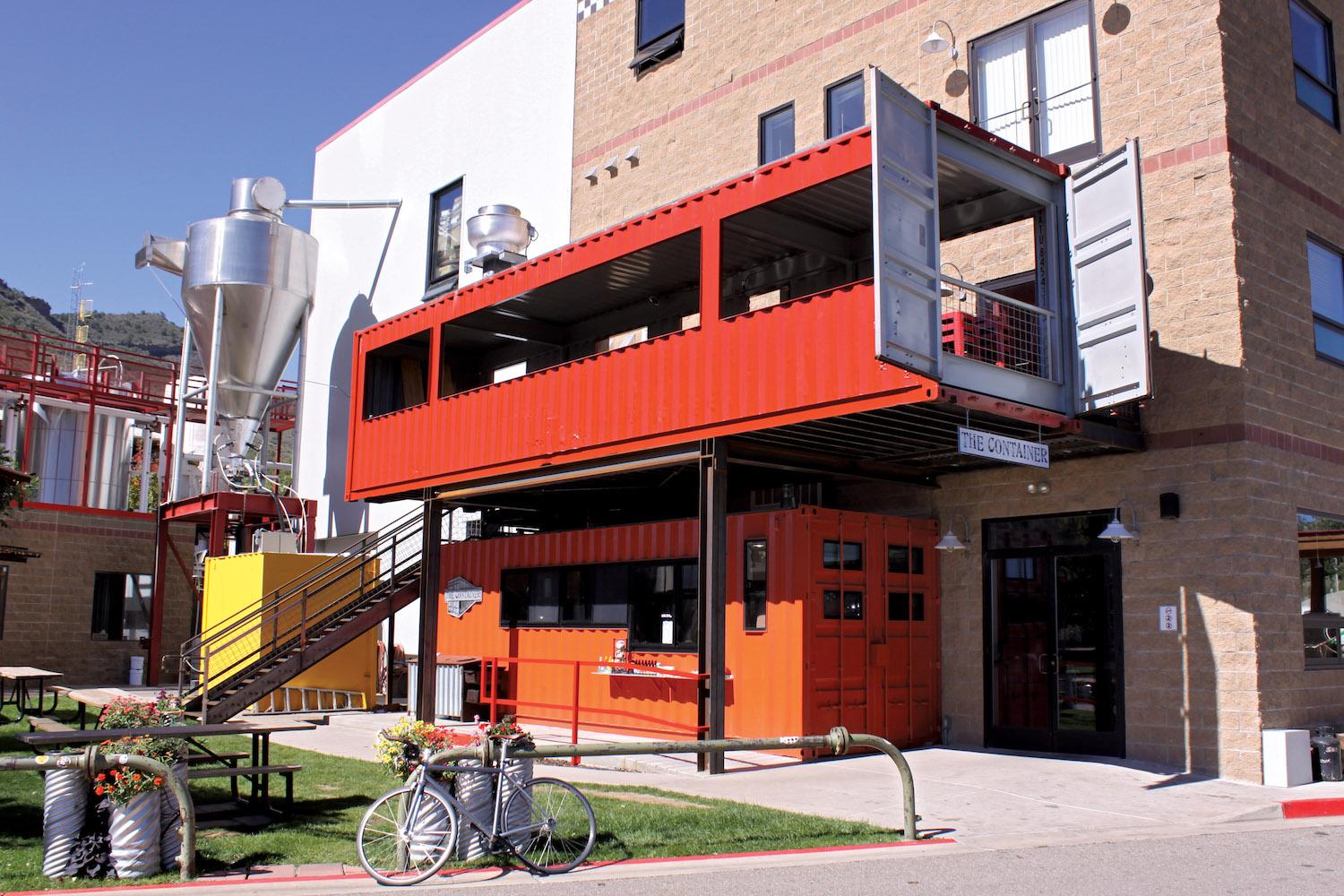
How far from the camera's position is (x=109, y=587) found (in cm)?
2892

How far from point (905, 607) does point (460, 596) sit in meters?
8.57

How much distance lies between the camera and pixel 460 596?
20719 mm

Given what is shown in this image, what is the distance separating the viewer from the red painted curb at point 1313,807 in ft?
35.8

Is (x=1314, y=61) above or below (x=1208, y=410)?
above

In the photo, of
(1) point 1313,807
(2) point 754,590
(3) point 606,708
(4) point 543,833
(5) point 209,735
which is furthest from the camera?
(3) point 606,708

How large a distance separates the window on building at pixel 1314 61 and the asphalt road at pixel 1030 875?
10.5 metres

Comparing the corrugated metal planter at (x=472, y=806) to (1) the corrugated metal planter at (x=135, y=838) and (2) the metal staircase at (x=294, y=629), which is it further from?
(2) the metal staircase at (x=294, y=629)

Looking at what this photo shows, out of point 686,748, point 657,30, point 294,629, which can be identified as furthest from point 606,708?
point 657,30

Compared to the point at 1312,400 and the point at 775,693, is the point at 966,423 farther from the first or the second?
the point at 1312,400

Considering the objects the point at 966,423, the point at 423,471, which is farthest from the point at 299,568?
→ the point at 966,423

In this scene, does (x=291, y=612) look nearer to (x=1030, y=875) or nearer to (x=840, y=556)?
(x=840, y=556)

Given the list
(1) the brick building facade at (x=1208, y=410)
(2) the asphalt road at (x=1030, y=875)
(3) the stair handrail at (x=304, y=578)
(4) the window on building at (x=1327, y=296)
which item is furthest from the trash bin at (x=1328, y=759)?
(3) the stair handrail at (x=304, y=578)

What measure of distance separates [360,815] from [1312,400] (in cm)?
1184

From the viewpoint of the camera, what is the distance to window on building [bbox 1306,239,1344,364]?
14883mm
